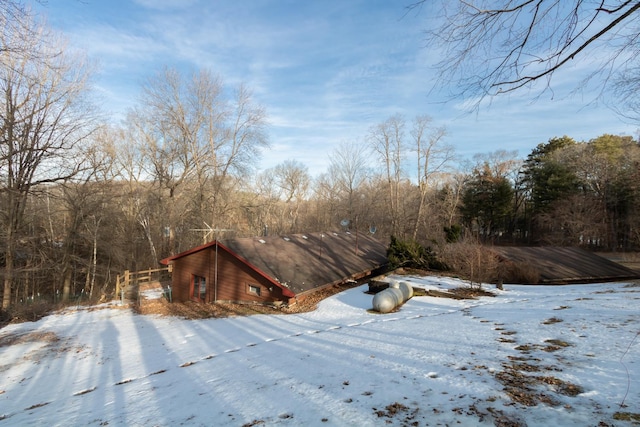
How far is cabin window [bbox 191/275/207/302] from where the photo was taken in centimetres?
1788

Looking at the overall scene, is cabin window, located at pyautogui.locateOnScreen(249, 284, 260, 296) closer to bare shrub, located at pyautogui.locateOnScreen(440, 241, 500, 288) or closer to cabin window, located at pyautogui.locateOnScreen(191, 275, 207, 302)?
cabin window, located at pyautogui.locateOnScreen(191, 275, 207, 302)

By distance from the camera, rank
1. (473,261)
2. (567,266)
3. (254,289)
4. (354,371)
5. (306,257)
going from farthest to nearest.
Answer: (567,266) < (306,257) < (254,289) < (473,261) < (354,371)

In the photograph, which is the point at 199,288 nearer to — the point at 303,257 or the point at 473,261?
the point at 303,257

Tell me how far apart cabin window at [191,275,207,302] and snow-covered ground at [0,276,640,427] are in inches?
245

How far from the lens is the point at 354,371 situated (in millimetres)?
5543

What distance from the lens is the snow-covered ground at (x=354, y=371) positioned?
12.7 feet

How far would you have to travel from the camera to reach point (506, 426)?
131 inches

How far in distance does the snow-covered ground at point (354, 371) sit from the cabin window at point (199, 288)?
621 centimetres

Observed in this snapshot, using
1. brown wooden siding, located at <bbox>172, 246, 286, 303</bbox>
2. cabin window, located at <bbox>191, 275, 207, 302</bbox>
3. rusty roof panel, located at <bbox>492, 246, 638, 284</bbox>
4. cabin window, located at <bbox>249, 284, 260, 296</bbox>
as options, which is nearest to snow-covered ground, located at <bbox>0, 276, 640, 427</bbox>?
brown wooden siding, located at <bbox>172, 246, 286, 303</bbox>

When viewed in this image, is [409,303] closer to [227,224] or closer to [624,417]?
[624,417]

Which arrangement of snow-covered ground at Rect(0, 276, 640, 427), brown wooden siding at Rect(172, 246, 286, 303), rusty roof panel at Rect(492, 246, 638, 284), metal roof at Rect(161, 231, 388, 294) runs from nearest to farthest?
snow-covered ground at Rect(0, 276, 640, 427)
brown wooden siding at Rect(172, 246, 286, 303)
metal roof at Rect(161, 231, 388, 294)
rusty roof panel at Rect(492, 246, 638, 284)

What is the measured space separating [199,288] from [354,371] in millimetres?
14807

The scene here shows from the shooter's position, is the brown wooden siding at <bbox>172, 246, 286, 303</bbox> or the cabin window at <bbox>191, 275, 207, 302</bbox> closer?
the brown wooden siding at <bbox>172, 246, 286, 303</bbox>

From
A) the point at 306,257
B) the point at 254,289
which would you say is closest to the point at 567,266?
the point at 306,257
